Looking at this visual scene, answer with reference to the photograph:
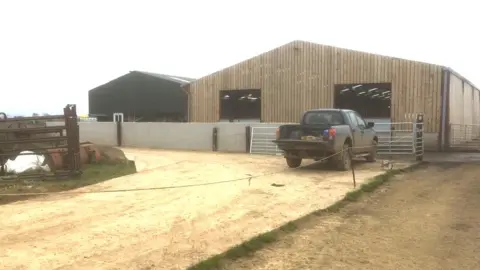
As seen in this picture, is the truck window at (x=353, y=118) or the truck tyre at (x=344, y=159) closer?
the truck tyre at (x=344, y=159)

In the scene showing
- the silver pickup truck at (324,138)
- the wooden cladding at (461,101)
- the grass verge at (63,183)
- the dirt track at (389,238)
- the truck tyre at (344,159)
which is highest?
the wooden cladding at (461,101)

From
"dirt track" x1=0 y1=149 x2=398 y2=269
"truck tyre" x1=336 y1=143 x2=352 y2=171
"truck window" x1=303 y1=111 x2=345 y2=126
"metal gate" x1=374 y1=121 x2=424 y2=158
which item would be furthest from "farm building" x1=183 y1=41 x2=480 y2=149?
"dirt track" x1=0 y1=149 x2=398 y2=269

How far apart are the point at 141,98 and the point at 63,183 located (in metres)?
30.7

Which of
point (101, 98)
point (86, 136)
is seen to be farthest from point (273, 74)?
point (101, 98)

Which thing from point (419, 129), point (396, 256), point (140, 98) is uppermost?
point (140, 98)

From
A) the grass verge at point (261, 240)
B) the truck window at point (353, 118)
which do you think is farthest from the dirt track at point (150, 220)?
the truck window at point (353, 118)

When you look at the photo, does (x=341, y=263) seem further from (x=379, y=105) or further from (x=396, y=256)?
(x=379, y=105)

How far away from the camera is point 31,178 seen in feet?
34.0

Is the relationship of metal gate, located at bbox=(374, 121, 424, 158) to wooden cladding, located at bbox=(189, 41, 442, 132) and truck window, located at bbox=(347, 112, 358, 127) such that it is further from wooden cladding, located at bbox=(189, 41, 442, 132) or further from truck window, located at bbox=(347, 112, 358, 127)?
truck window, located at bbox=(347, 112, 358, 127)

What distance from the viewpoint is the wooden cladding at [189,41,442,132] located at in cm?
2097

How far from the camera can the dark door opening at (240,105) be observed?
27.2 metres

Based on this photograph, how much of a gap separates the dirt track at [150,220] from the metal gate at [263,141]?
815 centimetres

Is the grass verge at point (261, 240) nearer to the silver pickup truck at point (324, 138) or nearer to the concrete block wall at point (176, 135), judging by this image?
the silver pickup truck at point (324, 138)

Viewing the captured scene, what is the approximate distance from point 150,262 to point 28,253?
144cm
